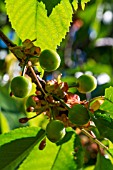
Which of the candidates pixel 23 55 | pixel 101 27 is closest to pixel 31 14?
pixel 23 55

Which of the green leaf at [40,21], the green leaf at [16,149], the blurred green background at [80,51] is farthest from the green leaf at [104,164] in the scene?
the blurred green background at [80,51]

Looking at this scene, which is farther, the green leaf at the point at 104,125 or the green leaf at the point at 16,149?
the green leaf at the point at 16,149

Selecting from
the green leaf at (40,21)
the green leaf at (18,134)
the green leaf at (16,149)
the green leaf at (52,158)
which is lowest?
the green leaf at (52,158)

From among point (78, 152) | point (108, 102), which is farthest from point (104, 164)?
point (108, 102)

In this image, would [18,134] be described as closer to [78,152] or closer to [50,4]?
[78,152]

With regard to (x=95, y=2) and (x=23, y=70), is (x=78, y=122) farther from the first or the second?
(x=95, y=2)

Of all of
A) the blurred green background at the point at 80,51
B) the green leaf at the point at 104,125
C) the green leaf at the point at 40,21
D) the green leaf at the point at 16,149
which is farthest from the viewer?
the blurred green background at the point at 80,51

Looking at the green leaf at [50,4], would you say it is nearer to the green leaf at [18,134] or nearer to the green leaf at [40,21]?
the green leaf at [40,21]
